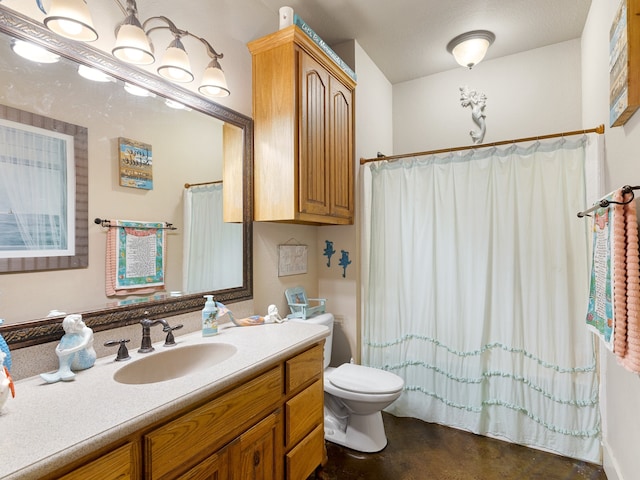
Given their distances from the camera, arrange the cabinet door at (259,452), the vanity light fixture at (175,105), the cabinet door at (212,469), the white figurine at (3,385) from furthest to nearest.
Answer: the vanity light fixture at (175,105) < the cabinet door at (259,452) < the cabinet door at (212,469) < the white figurine at (3,385)

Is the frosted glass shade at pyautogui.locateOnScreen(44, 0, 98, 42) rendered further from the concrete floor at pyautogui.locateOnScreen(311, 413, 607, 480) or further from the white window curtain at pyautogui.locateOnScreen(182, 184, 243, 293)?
the concrete floor at pyautogui.locateOnScreen(311, 413, 607, 480)

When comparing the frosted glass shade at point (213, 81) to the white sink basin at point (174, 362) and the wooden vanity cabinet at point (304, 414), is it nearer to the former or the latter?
the white sink basin at point (174, 362)

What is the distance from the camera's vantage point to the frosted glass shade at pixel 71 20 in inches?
40.9

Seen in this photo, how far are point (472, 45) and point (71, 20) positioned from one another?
2471 millimetres

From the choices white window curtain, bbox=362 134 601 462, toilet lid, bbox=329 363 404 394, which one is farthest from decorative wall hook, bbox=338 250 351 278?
toilet lid, bbox=329 363 404 394

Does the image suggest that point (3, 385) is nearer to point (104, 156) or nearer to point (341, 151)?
point (104, 156)

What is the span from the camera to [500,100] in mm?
2770

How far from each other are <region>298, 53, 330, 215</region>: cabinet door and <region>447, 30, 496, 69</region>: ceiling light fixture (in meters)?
1.15

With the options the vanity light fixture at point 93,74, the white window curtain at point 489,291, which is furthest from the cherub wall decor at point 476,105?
the vanity light fixture at point 93,74

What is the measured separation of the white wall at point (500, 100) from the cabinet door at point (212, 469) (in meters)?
2.84

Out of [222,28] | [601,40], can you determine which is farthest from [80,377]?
[601,40]

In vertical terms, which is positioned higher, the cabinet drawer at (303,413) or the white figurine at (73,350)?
the white figurine at (73,350)

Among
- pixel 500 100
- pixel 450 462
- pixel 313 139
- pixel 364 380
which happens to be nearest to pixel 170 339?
pixel 364 380

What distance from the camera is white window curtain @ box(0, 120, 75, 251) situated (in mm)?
1012
